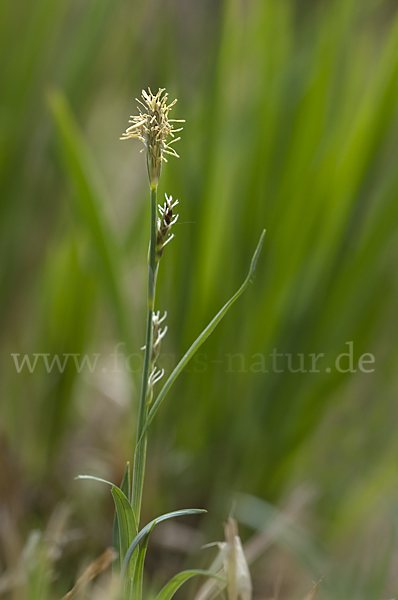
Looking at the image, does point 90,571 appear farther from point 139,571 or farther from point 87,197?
point 87,197

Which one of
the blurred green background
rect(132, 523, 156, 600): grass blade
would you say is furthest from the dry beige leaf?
the blurred green background

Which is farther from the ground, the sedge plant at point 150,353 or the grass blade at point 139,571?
the sedge plant at point 150,353

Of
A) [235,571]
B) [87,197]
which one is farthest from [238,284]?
[235,571]

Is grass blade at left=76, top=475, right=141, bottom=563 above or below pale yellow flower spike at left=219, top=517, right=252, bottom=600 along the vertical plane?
above

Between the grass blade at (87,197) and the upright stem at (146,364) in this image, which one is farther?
the grass blade at (87,197)

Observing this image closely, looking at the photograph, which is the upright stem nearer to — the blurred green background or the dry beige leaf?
the dry beige leaf

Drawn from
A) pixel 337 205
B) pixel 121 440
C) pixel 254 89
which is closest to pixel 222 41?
pixel 254 89

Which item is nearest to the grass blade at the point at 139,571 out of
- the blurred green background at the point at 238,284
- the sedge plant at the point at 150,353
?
the sedge plant at the point at 150,353

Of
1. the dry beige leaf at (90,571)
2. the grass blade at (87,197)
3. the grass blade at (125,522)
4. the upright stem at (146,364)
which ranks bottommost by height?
the dry beige leaf at (90,571)

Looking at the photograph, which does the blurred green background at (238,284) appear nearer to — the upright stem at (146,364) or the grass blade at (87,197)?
the grass blade at (87,197)
